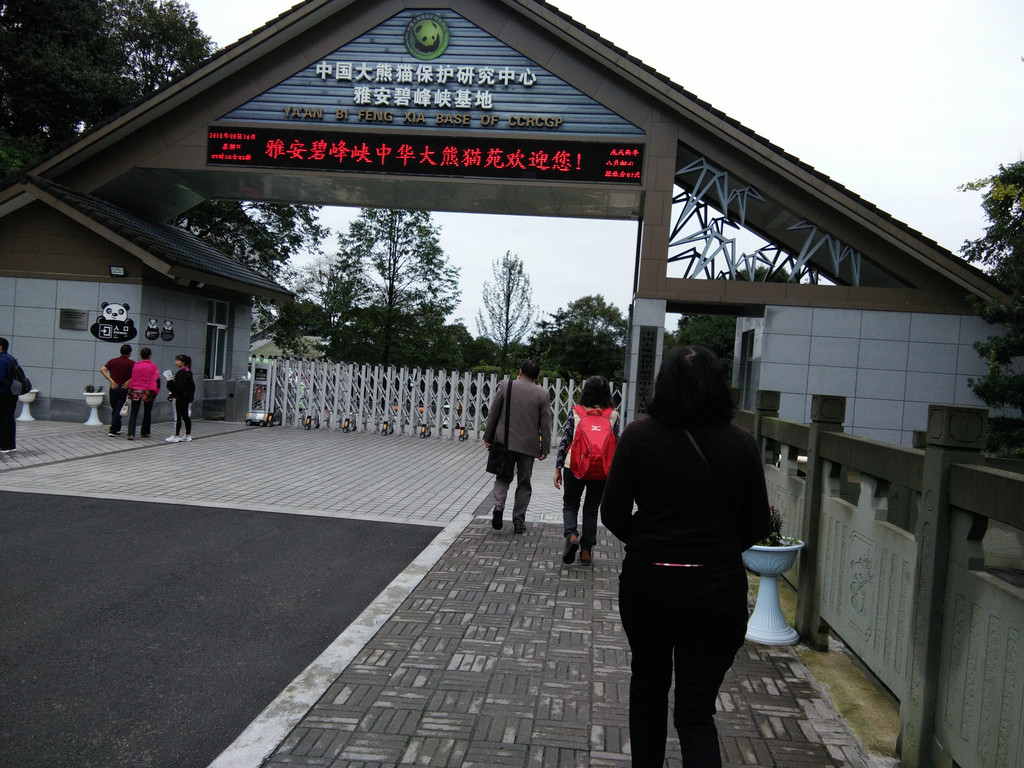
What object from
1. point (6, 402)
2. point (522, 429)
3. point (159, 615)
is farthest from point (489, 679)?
point (6, 402)

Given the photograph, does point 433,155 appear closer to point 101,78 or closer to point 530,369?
point 530,369

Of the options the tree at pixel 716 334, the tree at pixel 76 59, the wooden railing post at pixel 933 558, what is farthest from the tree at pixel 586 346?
the wooden railing post at pixel 933 558

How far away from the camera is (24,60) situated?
78.1ft

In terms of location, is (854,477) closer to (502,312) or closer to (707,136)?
(707,136)

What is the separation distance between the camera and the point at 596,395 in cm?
670

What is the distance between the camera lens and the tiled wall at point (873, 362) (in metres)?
12.8

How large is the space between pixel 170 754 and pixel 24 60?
2716 cm

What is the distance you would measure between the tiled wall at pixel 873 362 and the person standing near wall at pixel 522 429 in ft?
20.6

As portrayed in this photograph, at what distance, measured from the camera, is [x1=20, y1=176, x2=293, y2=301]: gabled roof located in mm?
14508

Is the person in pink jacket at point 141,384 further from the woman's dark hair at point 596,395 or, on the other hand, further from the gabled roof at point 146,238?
the woman's dark hair at point 596,395

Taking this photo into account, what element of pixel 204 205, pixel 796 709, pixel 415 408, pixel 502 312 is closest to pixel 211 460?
pixel 415 408

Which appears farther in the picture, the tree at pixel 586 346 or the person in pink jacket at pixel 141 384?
the tree at pixel 586 346

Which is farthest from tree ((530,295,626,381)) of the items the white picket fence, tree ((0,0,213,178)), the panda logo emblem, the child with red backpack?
the child with red backpack

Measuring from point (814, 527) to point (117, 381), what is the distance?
1275 cm
